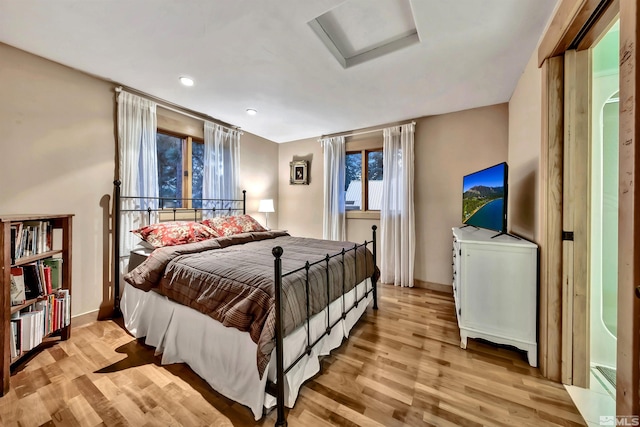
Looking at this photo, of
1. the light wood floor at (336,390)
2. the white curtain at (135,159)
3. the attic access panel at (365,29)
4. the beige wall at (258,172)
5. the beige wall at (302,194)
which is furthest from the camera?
the beige wall at (302,194)

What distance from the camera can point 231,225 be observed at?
10.1 feet

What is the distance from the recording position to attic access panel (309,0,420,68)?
163 centimetres

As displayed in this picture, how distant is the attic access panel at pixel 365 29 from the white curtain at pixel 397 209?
5.58ft

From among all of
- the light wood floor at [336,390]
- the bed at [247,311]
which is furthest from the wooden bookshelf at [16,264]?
the bed at [247,311]

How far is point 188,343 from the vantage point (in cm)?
173

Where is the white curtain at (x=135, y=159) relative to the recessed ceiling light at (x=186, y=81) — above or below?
below

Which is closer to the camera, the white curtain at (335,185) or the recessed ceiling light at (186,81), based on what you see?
the recessed ceiling light at (186,81)

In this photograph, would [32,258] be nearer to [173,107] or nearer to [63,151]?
[63,151]

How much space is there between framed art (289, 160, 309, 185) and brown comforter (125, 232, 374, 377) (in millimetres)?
2225

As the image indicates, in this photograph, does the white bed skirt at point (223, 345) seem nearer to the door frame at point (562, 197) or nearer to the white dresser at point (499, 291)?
the white dresser at point (499, 291)

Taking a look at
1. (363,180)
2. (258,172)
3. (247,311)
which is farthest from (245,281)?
(258,172)

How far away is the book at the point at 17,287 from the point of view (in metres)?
1.67

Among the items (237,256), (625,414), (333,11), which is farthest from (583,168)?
(237,256)

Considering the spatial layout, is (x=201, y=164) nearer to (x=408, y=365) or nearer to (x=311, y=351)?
(x=311, y=351)
